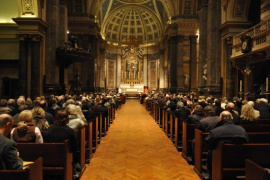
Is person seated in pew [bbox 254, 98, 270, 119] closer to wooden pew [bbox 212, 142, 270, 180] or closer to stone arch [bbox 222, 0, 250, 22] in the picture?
wooden pew [bbox 212, 142, 270, 180]

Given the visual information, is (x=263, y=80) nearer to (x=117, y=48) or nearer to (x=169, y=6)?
(x=169, y=6)

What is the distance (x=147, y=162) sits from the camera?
6559 millimetres

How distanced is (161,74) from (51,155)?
1353 inches

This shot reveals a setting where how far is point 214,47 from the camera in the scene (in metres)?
16.0

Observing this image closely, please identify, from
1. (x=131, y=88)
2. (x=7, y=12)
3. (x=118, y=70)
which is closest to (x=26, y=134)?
(x=7, y=12)

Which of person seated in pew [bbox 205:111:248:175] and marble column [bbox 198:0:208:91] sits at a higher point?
marble column [bbox 198:0:208:91]

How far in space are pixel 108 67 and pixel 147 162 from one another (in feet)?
120

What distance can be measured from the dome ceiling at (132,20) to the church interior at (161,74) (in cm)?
49

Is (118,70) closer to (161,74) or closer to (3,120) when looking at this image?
(161,74)

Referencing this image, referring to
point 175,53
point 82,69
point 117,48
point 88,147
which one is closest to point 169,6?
point 175,53

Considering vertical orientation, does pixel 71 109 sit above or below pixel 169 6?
below

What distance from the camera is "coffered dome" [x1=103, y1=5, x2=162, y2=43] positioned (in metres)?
40.0

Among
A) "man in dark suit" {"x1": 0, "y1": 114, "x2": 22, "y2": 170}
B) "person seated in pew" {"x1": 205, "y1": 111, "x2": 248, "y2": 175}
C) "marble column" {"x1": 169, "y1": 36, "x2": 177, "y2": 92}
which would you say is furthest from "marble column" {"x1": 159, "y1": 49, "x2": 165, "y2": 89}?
"man in dark suit" {"x1": 0, "y1": 114, "x2": 22, "y2": 170}

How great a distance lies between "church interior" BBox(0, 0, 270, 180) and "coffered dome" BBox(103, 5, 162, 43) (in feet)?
7.66
